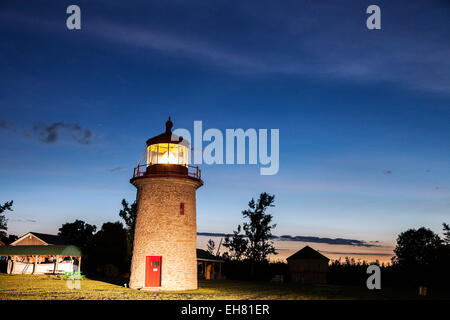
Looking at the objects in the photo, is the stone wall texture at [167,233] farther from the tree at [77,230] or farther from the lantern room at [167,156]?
the tree at [77,230]

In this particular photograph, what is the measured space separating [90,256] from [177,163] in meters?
22.6

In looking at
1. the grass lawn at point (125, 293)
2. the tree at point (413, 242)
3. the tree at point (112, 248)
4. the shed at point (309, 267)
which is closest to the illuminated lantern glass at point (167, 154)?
the grass lawn at point (125, 293)

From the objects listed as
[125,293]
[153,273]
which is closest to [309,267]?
[153,273]

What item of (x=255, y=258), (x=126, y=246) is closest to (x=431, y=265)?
(x=255, y=258)

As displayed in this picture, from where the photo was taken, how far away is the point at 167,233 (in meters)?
21.2

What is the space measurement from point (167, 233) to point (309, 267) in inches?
1173

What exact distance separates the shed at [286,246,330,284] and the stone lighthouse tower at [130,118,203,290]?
2776cm

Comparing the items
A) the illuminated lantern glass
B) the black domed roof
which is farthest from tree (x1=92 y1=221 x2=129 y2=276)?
the black domed roof

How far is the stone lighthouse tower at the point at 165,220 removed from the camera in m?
21.2

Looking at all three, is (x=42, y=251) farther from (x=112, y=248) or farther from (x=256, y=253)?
(x=256, y=253)

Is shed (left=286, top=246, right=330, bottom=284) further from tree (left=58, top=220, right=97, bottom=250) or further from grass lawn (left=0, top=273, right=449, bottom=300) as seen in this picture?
tree (left=58, top=220, right=97, bottom=250)
